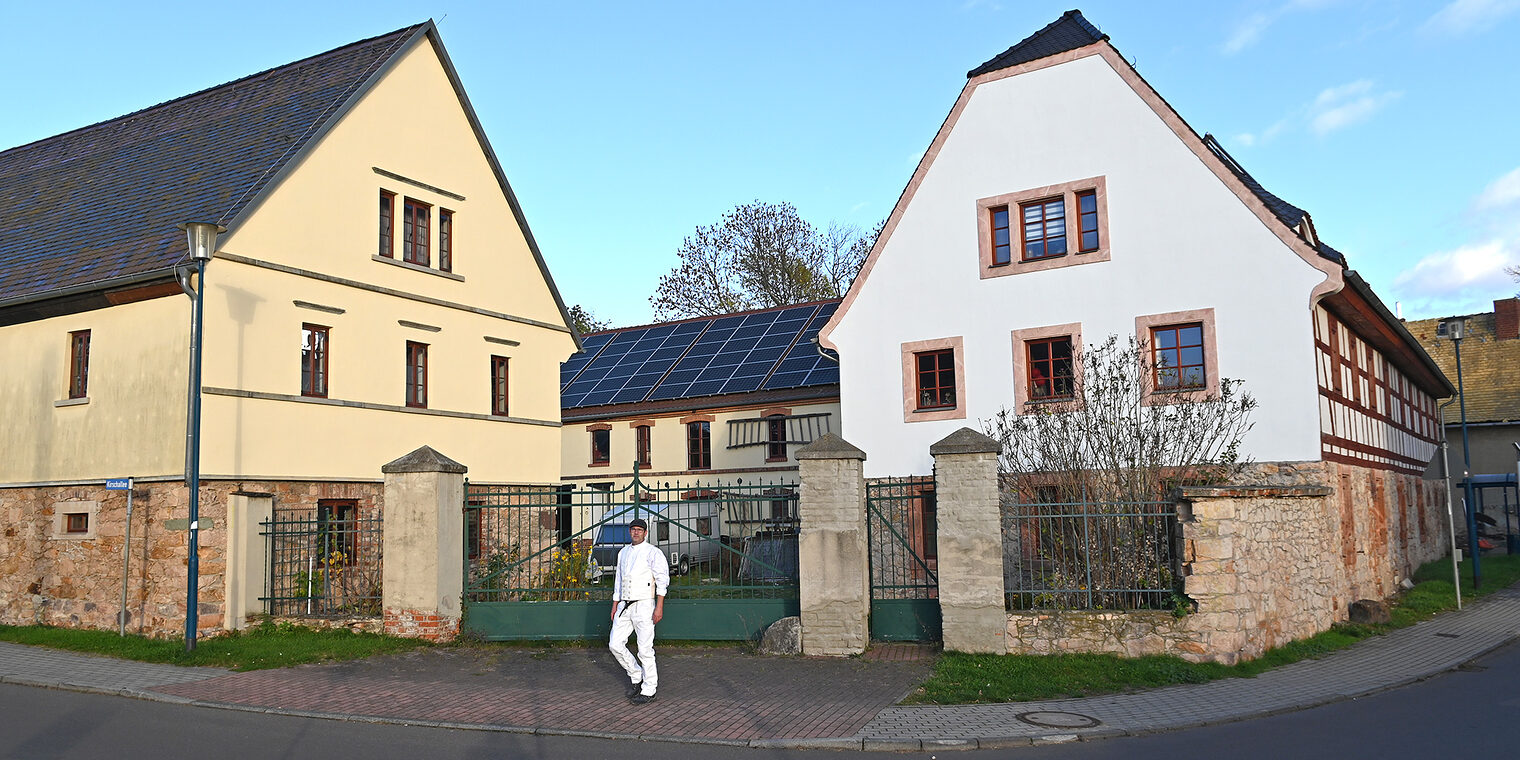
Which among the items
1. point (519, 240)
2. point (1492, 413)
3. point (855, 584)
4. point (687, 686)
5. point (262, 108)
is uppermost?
point (262, 108)

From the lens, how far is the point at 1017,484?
15453 mm

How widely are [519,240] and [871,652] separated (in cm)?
1299

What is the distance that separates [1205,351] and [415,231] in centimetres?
1402

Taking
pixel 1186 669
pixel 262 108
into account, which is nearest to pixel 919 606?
pixel 1186 669

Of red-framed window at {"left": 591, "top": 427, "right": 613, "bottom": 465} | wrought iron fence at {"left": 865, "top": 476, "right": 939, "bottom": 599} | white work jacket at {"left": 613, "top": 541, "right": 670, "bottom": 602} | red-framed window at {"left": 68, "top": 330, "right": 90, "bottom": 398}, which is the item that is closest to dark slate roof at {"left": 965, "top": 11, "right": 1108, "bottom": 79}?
wrought iron fence at {"left": 865, "top": 476, "right": 939, "bottom": 599}

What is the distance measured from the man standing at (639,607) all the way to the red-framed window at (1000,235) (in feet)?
36.0

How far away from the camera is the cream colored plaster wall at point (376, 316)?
53.7 feet

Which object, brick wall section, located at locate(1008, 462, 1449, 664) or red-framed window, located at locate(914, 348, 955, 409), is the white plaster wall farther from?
brick wall section, located at locate(1008, 462, 1449, 664)

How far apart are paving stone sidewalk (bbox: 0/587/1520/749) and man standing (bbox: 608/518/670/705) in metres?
0.28

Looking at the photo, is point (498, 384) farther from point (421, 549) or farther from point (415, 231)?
point (421, 549)

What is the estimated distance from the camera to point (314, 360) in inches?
698

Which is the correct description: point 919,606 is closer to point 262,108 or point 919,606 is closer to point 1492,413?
point 262,108

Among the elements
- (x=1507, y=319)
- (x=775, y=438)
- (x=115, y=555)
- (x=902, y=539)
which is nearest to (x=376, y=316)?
(x=115, y=555)

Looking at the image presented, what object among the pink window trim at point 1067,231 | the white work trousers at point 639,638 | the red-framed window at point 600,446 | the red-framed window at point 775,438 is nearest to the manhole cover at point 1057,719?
the white work trousers at point 639,638
